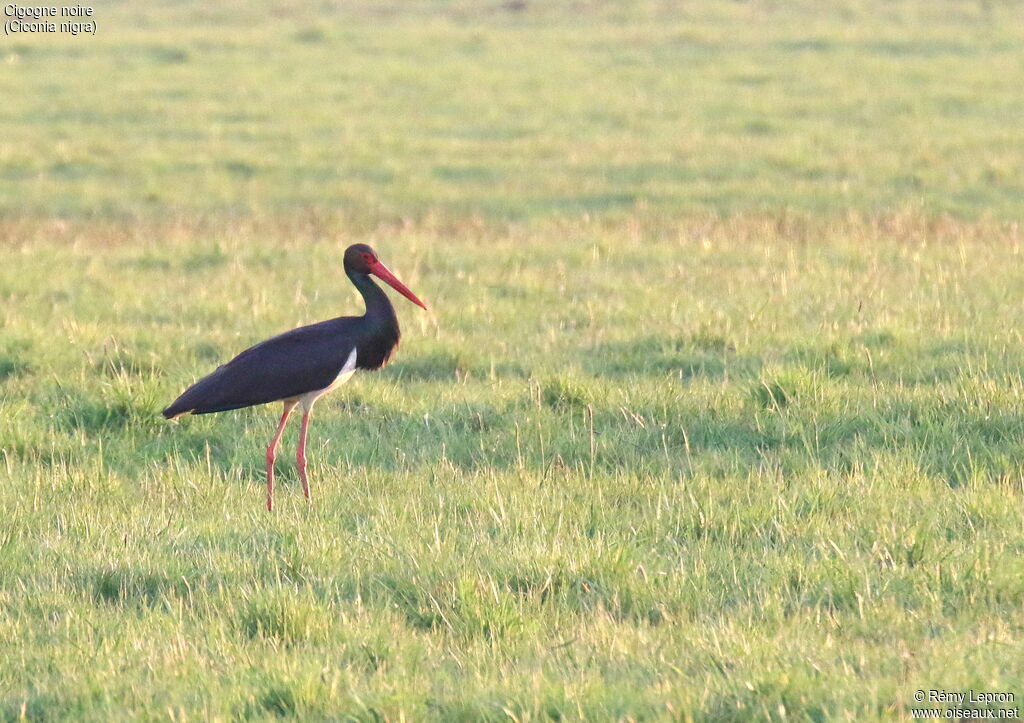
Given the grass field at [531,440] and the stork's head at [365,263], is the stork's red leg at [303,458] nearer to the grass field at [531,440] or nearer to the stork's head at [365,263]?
the grass field at [531,440]

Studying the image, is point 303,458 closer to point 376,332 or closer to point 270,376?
point 270,376

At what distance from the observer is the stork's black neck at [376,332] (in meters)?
6.50

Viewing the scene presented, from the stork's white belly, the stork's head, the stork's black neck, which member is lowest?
the stork's white belly

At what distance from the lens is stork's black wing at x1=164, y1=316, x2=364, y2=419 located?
20.5 ft

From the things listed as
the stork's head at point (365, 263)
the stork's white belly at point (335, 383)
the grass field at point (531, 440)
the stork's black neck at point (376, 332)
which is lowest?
the grass field at point (531, 440)

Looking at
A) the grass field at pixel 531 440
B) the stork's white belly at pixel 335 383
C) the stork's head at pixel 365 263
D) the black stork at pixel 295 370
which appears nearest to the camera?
the grass field at pixel 531 440

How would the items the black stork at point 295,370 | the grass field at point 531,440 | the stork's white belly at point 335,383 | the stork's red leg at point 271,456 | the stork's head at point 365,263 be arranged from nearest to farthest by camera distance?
the grass field at point 531,440, the stork's red leg at point 271,456, the black stork at point 295,370, the stork's white belly at point 335,383, the stork's head at point 365,263

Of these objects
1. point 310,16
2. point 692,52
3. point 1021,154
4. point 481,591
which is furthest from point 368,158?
point 310,16

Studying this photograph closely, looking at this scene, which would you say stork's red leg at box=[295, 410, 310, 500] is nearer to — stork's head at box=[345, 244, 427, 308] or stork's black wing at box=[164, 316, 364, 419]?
stork's black wing at box=[164, 316, 364, 419]

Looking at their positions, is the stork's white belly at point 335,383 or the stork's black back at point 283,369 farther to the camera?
the stork's white belly at point 335,383

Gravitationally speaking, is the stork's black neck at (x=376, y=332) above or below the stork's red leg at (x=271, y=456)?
above

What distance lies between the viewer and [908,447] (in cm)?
627

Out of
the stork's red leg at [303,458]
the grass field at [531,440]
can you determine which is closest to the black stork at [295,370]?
the stork's red leg at [303,458]

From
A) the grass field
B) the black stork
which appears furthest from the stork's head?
the grass field
